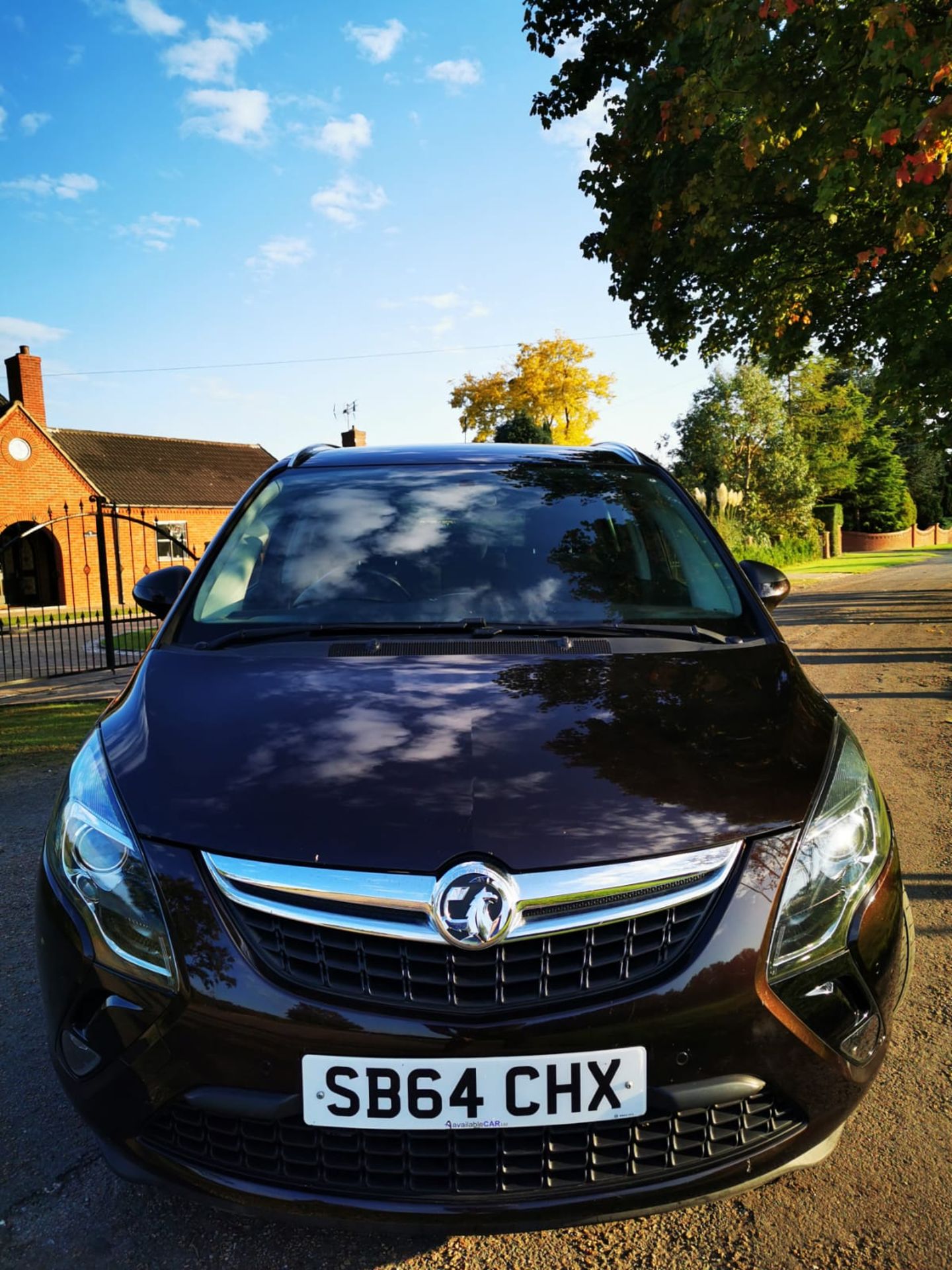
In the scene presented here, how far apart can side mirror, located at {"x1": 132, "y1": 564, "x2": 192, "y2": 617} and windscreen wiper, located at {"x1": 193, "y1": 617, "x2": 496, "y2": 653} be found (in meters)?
0.65

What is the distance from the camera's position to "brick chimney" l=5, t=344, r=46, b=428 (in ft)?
102

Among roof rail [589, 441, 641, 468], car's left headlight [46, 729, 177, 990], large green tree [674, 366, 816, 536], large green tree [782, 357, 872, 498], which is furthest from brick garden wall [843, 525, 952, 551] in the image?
car's left headlight [46, 729, 177, 990]

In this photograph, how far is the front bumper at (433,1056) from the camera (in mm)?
Result: 1645

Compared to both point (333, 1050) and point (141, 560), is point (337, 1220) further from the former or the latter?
point (141, 560)

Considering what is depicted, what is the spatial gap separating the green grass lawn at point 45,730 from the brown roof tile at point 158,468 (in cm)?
2448

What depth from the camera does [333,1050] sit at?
1637mm

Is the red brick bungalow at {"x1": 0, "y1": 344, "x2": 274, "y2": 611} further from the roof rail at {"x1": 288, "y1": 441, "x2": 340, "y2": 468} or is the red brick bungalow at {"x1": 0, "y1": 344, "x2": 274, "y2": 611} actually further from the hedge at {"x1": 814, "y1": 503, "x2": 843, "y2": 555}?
the hedge at {"x1": 814, "y1": 503, "x2": 843, "y2": 555}


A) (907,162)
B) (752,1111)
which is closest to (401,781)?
(752,1111)

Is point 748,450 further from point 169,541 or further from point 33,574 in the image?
point 33,574

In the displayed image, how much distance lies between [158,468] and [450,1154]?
37.1 metres

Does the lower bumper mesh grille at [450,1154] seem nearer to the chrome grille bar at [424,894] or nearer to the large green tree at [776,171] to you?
the chrome grille bar at [424,894]

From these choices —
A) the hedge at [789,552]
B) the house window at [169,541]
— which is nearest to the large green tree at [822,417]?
the hedge at [789,552]

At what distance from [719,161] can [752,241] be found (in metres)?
3.14

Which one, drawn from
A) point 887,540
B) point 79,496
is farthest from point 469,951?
point 887,540
